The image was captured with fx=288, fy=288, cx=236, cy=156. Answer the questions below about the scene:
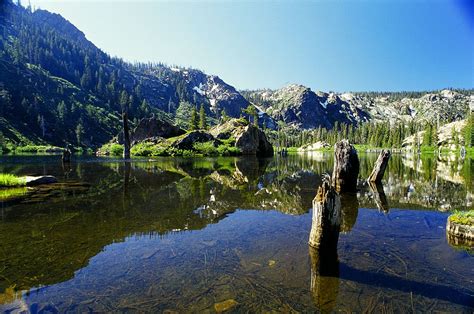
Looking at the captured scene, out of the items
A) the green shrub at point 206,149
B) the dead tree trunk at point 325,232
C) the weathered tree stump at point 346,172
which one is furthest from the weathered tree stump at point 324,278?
the green shrub at point 206,149

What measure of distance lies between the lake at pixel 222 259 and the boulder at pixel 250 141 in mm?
81287

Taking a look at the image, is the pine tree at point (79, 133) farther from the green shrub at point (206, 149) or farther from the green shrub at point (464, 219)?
the green shrub at point (464, 219)

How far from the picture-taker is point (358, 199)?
22141 millimetres

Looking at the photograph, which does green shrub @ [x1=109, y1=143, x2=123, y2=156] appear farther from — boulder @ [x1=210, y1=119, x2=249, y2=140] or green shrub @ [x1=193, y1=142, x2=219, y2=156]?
boulder @ [x1=210, y1=119, x2=249, y2=140]

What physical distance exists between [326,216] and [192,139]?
92.0 metres

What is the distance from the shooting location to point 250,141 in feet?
336

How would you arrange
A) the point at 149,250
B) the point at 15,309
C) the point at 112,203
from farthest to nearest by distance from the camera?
the point at 112,203 < the point at 149,250 < the point at 15,309

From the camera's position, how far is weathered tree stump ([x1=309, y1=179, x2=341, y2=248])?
11102 millimetres

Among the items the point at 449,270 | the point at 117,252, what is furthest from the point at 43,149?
the point at 449,270

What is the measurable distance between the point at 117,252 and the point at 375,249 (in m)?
10.3

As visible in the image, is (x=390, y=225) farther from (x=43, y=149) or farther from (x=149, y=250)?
(x=43, y=149)

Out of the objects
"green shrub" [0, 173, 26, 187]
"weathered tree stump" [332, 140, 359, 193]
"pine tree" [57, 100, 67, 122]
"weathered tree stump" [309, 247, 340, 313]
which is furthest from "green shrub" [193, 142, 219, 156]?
"pine tree" [57, 100, 67, 122]

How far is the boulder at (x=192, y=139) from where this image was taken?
324 feet

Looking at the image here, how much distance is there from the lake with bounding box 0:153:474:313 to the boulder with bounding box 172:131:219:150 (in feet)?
259
